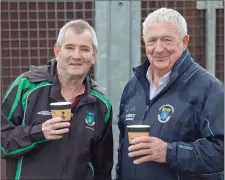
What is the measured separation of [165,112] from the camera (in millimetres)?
2824

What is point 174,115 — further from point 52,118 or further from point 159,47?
point 52,118

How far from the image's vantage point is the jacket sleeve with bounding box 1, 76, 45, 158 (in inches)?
114

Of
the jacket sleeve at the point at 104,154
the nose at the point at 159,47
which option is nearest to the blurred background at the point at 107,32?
the jacket sleeve at the point at 104,154

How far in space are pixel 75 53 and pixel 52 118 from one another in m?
0.43

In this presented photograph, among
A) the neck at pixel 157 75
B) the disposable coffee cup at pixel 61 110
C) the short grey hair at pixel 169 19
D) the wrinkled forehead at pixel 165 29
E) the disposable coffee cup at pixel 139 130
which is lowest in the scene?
the disposable coffee cup at pixel 139 130

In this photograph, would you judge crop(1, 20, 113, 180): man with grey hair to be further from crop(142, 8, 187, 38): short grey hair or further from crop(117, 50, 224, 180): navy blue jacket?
crop(142, 8, 187, 38): short grey hair

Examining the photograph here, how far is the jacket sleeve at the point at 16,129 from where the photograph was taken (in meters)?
2.89

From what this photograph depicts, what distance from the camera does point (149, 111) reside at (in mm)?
2896

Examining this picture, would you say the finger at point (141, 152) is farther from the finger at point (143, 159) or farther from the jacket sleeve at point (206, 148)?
the jacket sleeve at point (206, 148)

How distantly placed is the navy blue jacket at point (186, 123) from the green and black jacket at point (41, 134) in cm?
27

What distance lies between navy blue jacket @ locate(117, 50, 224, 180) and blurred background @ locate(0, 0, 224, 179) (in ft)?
3.25

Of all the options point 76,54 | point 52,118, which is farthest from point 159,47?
point 52,118

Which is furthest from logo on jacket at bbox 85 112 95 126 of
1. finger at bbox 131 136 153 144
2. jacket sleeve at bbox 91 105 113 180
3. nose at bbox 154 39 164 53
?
nose at bbox 154 39 164 53

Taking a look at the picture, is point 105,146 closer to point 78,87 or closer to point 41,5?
point 78,87
